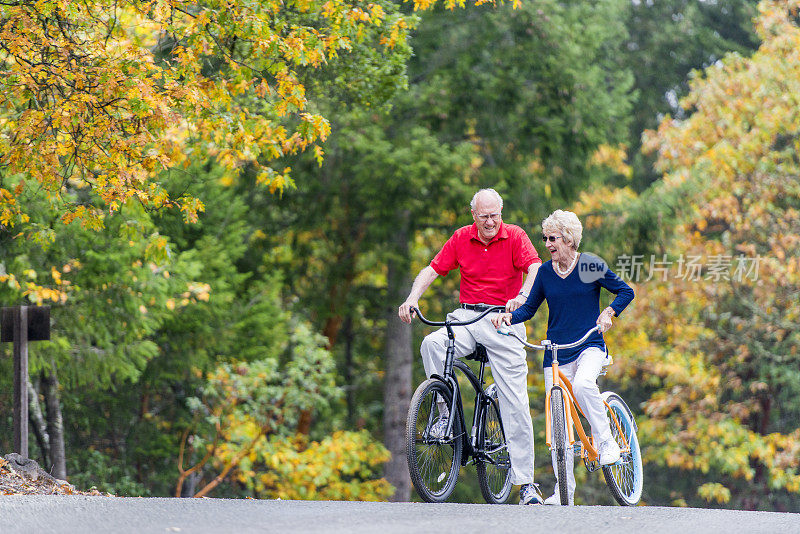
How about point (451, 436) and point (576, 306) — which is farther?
point (451, 436)

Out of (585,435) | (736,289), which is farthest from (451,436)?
(736,289)

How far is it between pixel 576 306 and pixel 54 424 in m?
9.56

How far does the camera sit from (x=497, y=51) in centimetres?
1775

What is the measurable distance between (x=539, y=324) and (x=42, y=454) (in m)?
8.85

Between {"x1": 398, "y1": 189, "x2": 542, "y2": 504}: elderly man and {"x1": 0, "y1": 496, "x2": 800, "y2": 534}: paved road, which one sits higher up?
{"x1": 398, "y1": 189, "x2": 542, "y2": 504}: elderly man

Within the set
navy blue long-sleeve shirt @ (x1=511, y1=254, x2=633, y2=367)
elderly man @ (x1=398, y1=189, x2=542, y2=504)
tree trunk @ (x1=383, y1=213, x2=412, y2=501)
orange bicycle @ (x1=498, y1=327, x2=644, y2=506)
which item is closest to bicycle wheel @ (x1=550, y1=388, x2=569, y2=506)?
orange bicycle @ (x1=498, y1=327, x2=644, y2=506)

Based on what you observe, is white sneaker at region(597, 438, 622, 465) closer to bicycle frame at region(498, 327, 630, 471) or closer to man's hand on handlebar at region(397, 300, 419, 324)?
bicycle frame at region(498, 327, 630, 471)

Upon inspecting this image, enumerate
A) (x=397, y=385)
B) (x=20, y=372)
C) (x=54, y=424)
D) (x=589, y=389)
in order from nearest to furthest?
(x=589, y=389) < (x=20, y=372) < (x=54, y=424) < (x=397, y=385)

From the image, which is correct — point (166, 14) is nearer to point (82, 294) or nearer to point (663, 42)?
point (82, 294)

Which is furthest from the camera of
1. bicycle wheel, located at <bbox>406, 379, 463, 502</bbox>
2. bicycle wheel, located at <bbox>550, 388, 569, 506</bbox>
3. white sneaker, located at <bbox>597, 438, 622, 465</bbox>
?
white sneaker, located at <bbox>597, 438, 622, 465</bbox>

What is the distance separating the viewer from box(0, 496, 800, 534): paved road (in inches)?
217

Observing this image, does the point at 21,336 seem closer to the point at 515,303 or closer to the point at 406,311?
the point at 406,311

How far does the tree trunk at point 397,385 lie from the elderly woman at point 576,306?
462 inches

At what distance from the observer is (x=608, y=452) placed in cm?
711
